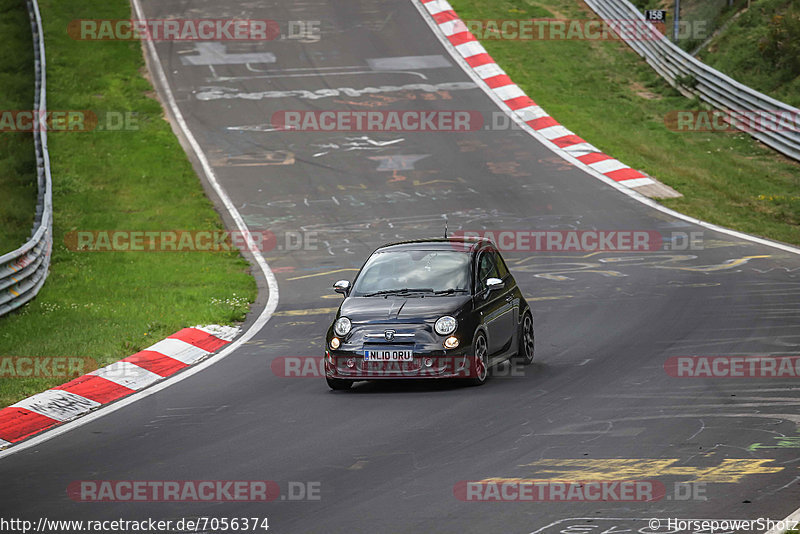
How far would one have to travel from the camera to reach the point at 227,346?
15.4 m

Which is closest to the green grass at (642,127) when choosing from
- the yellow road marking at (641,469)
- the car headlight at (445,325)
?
the car headlight at (445,325)

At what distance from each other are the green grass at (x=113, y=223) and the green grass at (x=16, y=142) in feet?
1.50

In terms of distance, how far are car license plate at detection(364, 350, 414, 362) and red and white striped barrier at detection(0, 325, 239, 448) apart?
3.00 m

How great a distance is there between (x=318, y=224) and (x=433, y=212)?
2.64 metres

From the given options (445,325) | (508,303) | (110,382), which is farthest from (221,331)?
(445,325)

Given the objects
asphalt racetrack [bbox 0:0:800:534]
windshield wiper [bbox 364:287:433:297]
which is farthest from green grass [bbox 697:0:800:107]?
windshield wiper [bbox 364:287:433:297]

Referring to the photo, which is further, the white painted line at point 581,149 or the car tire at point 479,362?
the white painted line at point 581,149

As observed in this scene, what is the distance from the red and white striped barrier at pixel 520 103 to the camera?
27672 mm

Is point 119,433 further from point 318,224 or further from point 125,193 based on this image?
point 125,193

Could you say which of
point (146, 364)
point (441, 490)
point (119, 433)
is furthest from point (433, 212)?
point (441, 490)

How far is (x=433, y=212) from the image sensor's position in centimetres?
2461

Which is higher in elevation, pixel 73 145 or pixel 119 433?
pixel 73 145

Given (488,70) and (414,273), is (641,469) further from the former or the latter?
(488,70)

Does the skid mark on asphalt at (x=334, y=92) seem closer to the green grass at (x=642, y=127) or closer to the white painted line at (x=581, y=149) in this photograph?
the green grass at (x=642, y=127)
